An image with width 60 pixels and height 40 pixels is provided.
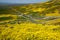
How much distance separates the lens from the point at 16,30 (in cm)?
3083

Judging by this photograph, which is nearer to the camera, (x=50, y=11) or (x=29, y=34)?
(x=29, y=34)

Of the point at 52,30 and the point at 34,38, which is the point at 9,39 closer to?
the point at 34,38

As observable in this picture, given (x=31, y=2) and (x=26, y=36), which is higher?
(x=26, y=36)

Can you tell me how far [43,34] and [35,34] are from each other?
126cm

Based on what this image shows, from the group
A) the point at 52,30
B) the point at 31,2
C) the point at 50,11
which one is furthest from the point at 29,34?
the point at 31,2

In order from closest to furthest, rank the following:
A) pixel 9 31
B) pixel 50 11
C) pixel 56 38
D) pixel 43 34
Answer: pixel 56 38 → pixel 43 34 → pixel 9 31 → pixel 50 11

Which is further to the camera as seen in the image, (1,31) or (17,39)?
(1,31)

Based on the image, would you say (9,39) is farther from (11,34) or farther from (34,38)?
(34,38)

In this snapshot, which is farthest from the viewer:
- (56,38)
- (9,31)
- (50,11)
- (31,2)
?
(31,2)

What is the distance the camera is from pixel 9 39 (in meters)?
27.0

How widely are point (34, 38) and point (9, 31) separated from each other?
5803mm

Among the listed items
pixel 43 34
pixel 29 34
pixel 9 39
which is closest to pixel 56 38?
pixel 43 34

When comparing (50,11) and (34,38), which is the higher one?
(34,38)

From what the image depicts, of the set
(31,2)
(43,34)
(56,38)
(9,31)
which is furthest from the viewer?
(31,2)
